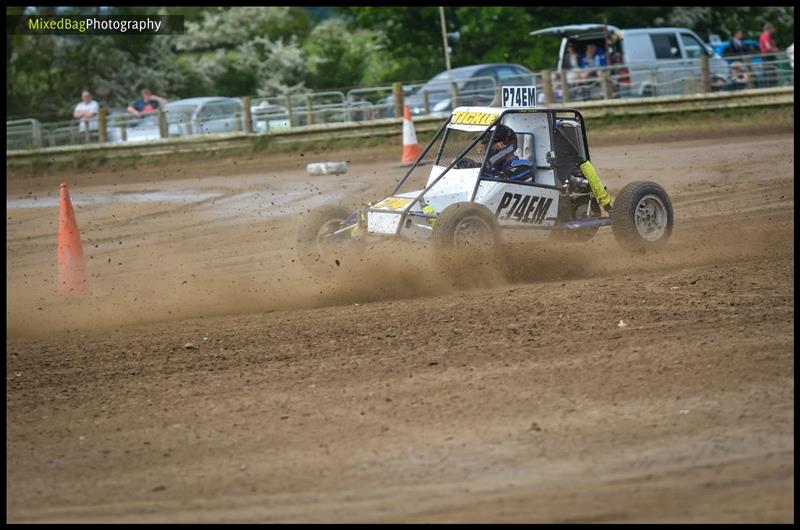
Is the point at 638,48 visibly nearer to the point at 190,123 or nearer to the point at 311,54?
the point at 190,123

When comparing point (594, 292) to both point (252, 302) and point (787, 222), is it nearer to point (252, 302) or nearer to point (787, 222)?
point (252, 302)

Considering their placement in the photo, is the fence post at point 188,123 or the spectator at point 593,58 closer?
the fence post at point 188,123

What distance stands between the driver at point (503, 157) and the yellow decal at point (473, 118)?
0.39ft

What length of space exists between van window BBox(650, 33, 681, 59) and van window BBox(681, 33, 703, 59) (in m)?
0.33

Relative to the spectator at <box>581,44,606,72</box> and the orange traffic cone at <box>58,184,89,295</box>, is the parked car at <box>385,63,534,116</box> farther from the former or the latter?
the orange traffic cone at <box>58,184,89,295</box>

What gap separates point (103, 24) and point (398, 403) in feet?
75.9

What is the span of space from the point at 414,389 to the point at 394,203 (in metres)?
3.82

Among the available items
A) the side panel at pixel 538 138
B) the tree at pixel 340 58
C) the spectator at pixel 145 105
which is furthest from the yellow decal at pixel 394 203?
the tree at pixel 340 58

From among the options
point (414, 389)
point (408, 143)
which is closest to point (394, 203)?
point (414, 389)

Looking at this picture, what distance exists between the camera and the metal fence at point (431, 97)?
71.5 feet

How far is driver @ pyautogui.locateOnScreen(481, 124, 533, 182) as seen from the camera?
31.6 ft

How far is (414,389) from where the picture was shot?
6039 mm

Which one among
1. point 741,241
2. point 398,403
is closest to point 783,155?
point 741,241

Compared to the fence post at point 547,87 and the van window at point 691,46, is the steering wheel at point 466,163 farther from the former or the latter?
the van window at point 691,46
